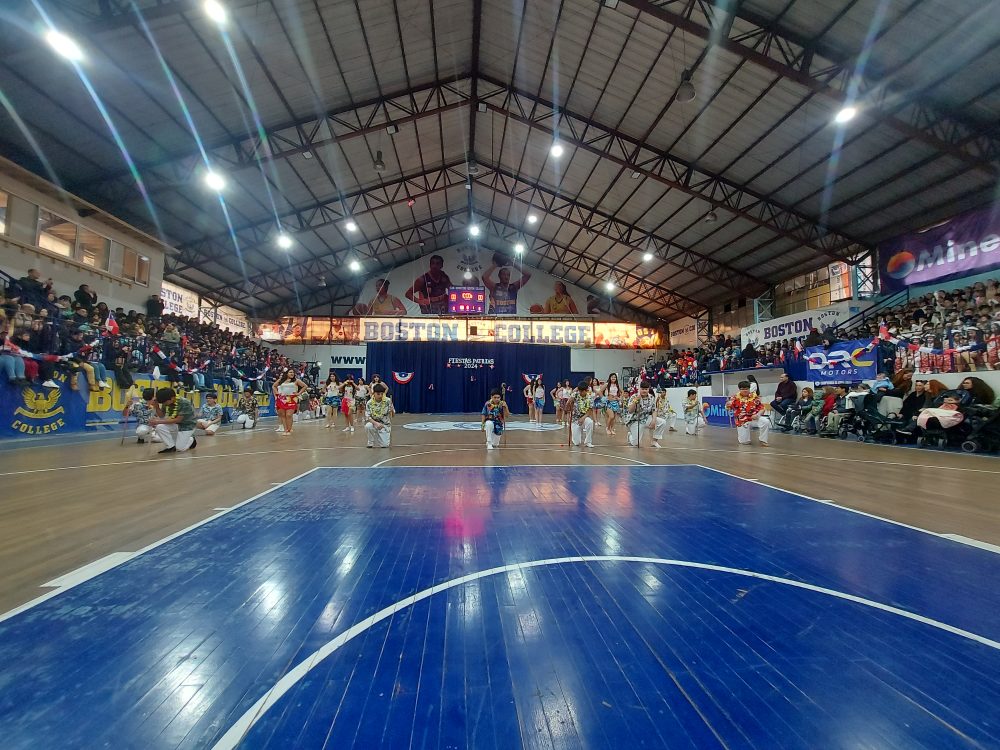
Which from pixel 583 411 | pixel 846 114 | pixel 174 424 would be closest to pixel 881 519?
pixel 583 411

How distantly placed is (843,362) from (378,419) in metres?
14.7

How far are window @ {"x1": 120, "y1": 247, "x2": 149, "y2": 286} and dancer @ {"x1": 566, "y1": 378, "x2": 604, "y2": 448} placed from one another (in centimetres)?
1683

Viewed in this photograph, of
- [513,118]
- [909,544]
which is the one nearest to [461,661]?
[909,544]

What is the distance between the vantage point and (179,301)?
22359 millimetres

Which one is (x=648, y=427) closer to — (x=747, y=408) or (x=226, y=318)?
(x=747, y=408)

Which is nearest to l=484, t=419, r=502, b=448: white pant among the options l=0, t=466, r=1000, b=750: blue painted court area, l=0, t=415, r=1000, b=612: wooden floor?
l=0, t=415, r=1000, b=612: wooden floor

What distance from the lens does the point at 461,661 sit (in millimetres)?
1812

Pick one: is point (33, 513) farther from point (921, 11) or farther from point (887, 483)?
point (921, 11)

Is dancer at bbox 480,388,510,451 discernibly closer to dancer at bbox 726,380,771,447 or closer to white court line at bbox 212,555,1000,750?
dancer at bbox 726,380,771,447

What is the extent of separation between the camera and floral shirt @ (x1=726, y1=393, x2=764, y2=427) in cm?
1027

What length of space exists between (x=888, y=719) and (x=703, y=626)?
712mm

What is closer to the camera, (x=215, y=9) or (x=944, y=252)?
(x=215, y=9)

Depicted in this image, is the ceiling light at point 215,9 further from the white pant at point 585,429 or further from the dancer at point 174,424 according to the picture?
the white pant at point 585,429

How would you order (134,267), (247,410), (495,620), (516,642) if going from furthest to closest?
(134,267), (247,410), (495,620), (516,642)
